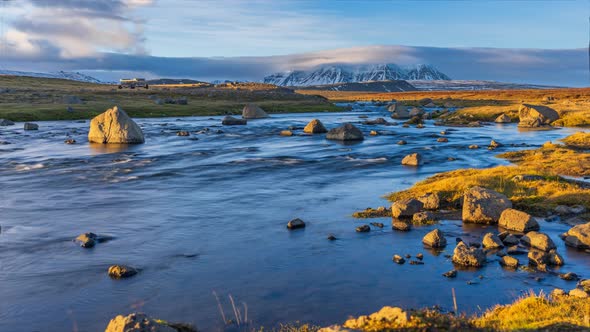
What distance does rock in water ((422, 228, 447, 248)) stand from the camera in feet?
65.5

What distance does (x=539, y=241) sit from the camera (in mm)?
19281

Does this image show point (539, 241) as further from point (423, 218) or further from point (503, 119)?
point (503, 119)

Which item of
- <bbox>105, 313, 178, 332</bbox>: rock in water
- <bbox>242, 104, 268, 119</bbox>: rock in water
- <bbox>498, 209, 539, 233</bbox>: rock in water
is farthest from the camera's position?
<bbox>242, 104, 268, 119</bbox>: rock in water

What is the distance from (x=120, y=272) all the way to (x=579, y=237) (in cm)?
1738

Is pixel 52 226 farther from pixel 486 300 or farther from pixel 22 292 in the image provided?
pixel 486 300

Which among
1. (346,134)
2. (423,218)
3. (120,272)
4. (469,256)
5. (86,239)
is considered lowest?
(86,239)

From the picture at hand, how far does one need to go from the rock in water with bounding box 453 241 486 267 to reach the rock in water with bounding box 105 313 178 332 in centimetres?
1143

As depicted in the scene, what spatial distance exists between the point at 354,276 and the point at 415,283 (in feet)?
6.94

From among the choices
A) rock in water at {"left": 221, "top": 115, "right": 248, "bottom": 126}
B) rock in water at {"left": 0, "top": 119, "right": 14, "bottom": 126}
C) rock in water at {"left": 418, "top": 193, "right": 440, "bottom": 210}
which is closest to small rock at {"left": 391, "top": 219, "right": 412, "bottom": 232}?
rock in water at {"left": 418, "top": 193, "right": 440, "bottom": 210}

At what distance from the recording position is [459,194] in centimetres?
2717

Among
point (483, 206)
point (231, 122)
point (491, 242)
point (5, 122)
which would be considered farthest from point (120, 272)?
point (5, 122)

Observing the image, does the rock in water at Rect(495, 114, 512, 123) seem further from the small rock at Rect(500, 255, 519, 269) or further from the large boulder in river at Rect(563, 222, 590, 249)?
the small rock at Rect(500, 255, 519, 269)

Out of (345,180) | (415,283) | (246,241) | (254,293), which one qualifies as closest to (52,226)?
(246,241)

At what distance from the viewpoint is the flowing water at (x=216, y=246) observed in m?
15.2
